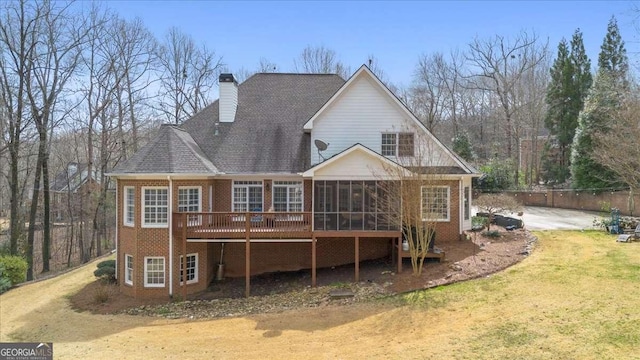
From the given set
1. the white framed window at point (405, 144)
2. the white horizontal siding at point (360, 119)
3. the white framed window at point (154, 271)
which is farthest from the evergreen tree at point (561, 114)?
the white framed window at point (154, 271)

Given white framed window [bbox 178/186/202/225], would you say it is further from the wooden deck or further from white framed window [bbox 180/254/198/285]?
white framed window [bbox 180/254/198/285]

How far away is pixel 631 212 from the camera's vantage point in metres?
26.1

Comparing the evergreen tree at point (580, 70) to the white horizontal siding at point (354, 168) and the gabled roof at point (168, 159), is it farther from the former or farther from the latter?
the gabled roof at point (168, 159)

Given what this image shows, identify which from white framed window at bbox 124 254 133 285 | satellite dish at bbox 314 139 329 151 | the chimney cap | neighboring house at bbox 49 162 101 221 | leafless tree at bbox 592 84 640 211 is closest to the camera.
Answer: leafless tree at bbox 592 84 640 211

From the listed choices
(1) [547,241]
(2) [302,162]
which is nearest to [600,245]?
(1) [547,241]

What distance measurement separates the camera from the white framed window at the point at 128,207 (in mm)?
17312

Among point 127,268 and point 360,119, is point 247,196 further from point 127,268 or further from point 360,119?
point 360,119

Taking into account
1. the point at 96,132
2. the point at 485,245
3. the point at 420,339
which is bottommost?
the point at 420,339

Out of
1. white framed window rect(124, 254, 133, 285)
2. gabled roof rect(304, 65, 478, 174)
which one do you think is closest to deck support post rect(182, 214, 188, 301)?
white framed window rect(124, 254, 133, 285)

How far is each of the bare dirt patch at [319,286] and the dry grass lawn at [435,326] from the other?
0.70 m

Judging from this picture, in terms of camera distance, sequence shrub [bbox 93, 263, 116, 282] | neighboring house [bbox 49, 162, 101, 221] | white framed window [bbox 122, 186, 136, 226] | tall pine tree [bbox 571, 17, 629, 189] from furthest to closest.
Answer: neighboring house [bbox 49, 162, 101, 221] → tall pine tree [bbox 571, 17, 629, 189] → shrub [bbox 93, 263, 116, 282] → white framed window [bbox 122, 186, 136, 226]

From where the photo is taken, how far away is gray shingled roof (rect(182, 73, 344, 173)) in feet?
63.7

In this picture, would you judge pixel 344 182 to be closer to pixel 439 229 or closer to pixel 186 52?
pixel 439 229

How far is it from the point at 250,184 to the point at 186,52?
2486 cm
